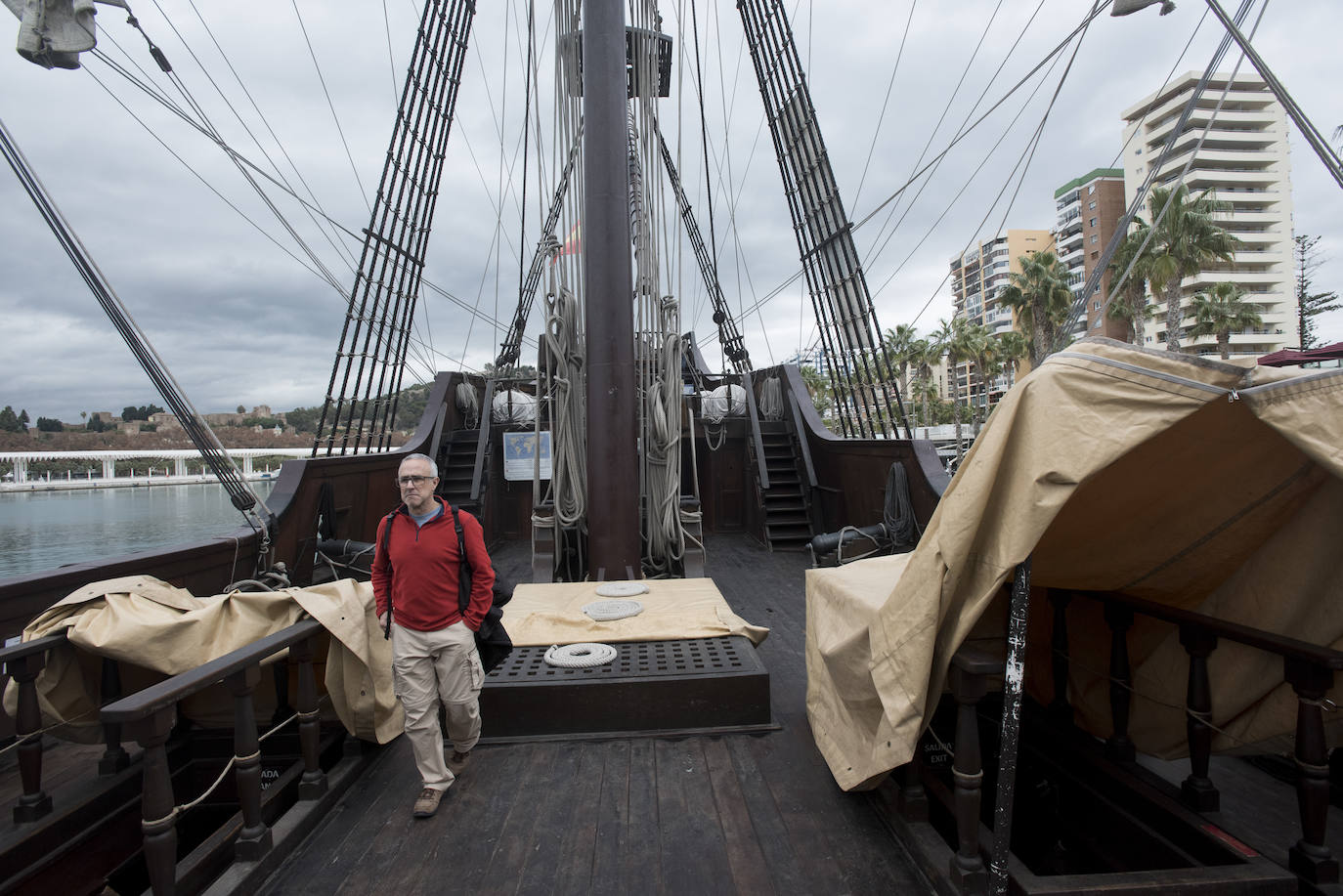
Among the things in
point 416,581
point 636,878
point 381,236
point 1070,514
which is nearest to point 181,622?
point 416,581

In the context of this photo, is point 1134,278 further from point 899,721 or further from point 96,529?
point 96,529

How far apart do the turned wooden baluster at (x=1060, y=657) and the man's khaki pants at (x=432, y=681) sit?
2.15 metres

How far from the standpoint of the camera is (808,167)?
8.95m

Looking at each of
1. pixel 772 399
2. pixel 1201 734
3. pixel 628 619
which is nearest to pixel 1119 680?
pixel 1201 734

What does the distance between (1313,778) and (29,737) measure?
360 cm

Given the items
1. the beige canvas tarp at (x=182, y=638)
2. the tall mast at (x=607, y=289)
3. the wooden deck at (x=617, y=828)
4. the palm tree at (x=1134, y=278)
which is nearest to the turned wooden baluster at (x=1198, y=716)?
the wooden deck at (x=617, y=828)

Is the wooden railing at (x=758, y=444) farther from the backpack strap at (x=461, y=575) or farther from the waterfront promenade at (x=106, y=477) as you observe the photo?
the waterfront promenade at (x=106, y=477)

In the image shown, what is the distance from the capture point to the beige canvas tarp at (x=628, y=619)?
3275 mm

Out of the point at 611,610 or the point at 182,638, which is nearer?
the point at 182,638

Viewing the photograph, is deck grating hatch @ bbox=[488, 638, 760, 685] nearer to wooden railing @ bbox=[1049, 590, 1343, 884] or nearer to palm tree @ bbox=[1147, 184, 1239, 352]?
wooden railing @ bbox=[1049, 590, 1343, 884]

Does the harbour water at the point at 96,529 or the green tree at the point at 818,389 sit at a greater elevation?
the green tree at the point at 818,389

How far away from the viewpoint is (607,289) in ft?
14.9

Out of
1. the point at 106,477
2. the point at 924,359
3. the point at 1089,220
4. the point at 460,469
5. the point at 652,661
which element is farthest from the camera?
the point at 1089,220

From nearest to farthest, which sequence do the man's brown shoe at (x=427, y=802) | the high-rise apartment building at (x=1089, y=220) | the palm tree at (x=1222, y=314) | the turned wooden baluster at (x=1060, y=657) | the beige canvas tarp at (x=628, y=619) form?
the man's brown shoe at (x=427, y=802), the turned wooden baluster at (x=1060, y=657), the beige canvas tarp at (x=628, y=619), the palm tree at (x=1222, y=314), the high-rise apartment building at (x=1089, y=220)
